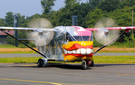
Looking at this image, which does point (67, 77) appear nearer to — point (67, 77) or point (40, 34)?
point (67, 77)

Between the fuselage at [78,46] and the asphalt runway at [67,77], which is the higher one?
the fuselage at [78,46]

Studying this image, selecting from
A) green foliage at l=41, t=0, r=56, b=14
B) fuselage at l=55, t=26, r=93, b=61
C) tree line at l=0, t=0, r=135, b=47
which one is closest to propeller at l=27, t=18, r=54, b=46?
fuselage at l=55, t=26, r=93, b=61

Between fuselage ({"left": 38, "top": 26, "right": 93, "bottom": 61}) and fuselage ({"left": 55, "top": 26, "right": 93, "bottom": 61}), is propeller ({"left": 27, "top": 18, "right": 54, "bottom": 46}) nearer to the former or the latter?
fuselage ({"left": 38, "top": 26, "right": 93, "bottom": 61})

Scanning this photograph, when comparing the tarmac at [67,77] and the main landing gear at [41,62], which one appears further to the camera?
the main landing gear at [41,62]

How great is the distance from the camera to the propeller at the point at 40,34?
21.8 m

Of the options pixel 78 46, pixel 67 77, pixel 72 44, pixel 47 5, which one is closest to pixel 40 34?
pixel 72 44

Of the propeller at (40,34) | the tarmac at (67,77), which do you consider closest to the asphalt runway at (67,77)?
the tarmac at (67,77)

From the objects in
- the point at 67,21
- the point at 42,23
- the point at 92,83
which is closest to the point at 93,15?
the point at 67,21

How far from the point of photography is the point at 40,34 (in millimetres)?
21672

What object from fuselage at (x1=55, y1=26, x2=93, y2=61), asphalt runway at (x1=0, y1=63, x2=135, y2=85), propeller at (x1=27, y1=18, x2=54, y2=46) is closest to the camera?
asphalt runway at (x1=0, y1=63, x2=135, y2=85)

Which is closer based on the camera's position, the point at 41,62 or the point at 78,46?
the point at 78,46

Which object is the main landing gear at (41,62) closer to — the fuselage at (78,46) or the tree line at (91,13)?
the fuselage at (78,46)

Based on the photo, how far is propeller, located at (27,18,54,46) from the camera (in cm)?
2175

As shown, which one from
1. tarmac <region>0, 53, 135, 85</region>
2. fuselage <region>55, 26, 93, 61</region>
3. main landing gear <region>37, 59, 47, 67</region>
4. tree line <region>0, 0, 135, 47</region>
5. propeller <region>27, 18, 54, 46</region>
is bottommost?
tarmac <region>0, 53, 135, 85</region>
